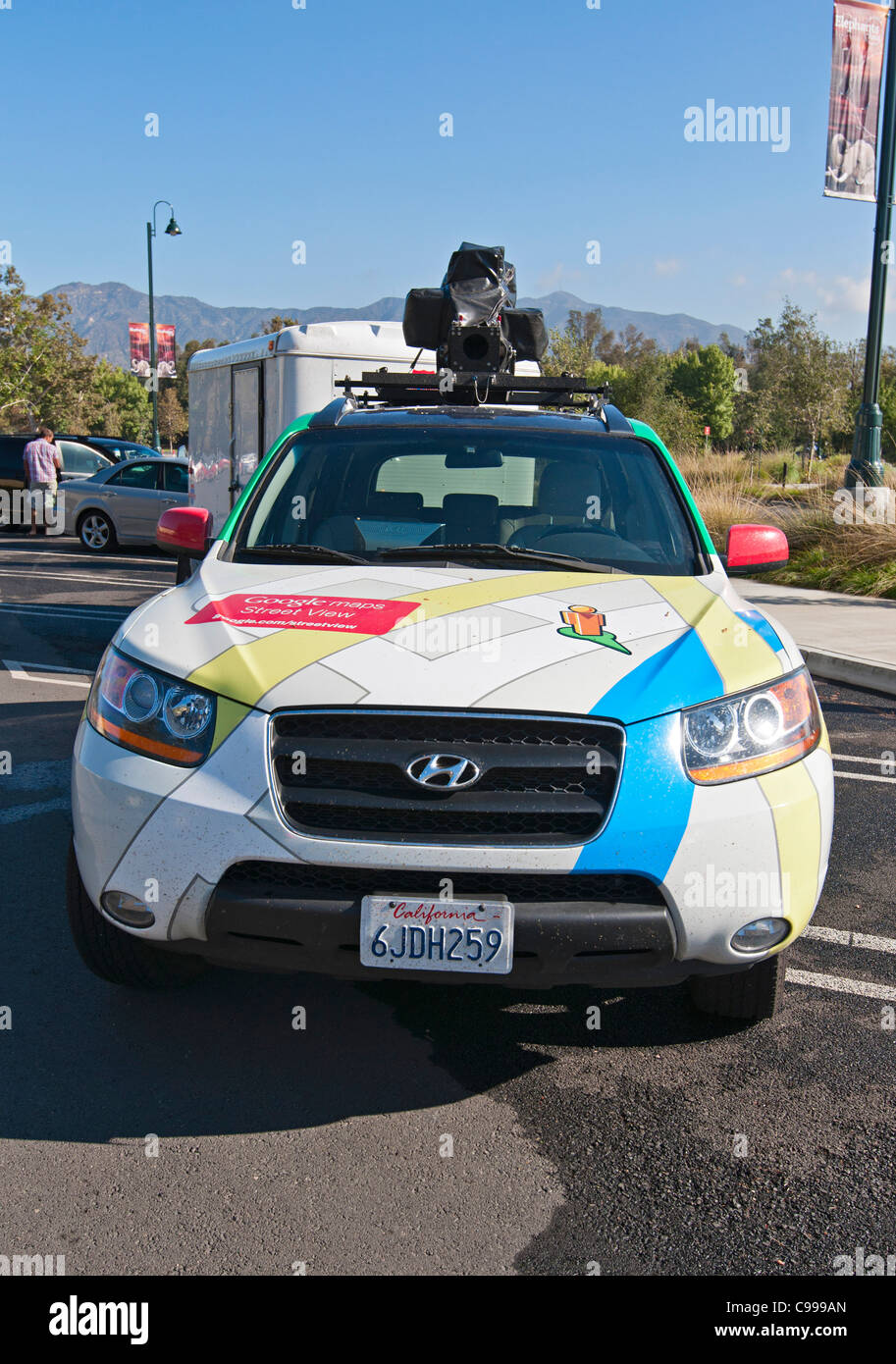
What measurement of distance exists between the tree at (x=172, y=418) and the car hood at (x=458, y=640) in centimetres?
8518

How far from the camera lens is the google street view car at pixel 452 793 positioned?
2.82m

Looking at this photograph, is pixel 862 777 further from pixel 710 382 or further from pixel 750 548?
pixel 710 382

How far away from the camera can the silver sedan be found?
60.9ft

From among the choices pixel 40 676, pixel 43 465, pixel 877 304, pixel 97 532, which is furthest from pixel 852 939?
pixel 43 465

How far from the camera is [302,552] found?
4.04m

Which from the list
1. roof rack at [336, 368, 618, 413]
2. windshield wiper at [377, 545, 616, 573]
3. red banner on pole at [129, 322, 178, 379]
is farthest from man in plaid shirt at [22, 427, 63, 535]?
windshield wiper at [377, 545, 616, 573]

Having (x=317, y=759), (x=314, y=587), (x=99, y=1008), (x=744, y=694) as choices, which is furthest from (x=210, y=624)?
(x=744, y=694)

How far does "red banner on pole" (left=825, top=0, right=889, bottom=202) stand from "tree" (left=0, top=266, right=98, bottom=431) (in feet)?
128

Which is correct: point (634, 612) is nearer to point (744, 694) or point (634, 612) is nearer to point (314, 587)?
point (744, 694)

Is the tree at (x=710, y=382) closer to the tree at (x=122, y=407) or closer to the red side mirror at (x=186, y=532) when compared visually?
the tree at (x=122, y=407)

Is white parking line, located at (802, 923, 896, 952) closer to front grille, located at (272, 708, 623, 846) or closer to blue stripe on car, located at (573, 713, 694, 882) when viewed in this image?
blue stripe on car, located at (573, 713, 694, 882)

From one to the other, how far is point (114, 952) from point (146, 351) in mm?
38967
